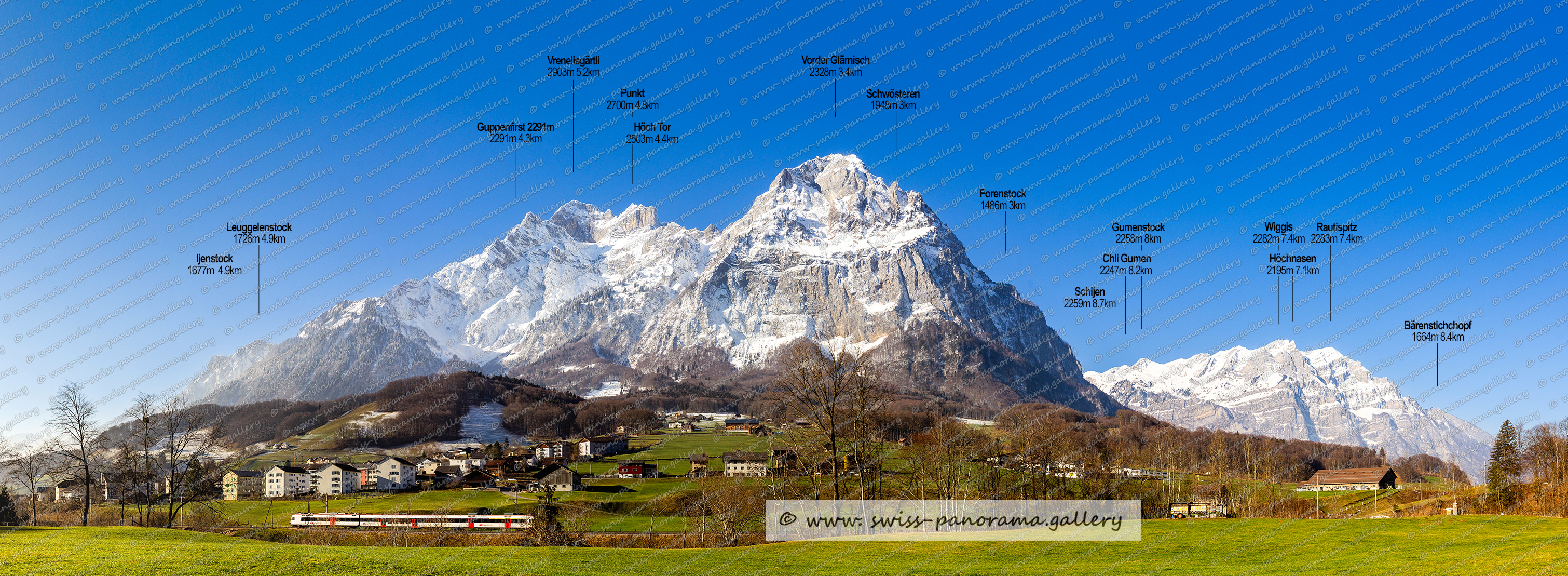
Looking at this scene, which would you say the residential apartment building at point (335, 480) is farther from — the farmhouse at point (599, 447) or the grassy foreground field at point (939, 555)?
the grassy foreground field at point (939, 555)

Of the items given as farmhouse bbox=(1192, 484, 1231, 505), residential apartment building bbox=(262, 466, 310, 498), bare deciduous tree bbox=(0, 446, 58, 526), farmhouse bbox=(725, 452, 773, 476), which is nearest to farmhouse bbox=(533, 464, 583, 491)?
farmhouse bbox=(725, 452, 773, 476)

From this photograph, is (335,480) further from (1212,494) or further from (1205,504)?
(1212,494)

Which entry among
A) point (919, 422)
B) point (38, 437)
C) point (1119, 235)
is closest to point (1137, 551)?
point (1119, 235)

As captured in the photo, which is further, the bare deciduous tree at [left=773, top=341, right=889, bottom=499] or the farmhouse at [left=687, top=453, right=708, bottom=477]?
the farmhouse at [left=687, top=453, right=708, bottom=477]

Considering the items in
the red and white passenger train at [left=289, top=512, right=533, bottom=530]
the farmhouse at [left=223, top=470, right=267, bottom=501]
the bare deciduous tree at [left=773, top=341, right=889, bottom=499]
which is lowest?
the farmhouse at [left=223, top=470, right=267, bottom=501]

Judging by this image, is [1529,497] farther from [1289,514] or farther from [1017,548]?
[1017,548]

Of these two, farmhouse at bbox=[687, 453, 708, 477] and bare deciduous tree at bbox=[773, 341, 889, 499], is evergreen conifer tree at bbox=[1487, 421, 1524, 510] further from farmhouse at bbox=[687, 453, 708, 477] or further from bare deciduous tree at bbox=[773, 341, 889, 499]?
farmhouse at bbox=[687, 453, 708, 477]
